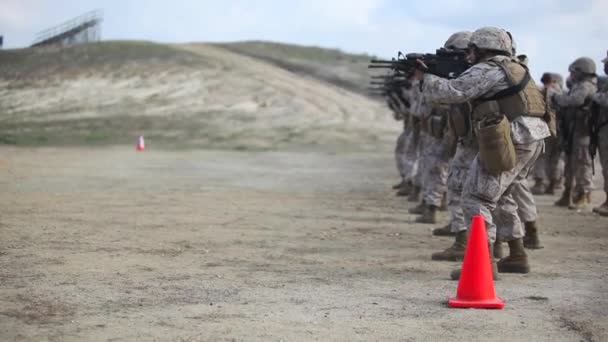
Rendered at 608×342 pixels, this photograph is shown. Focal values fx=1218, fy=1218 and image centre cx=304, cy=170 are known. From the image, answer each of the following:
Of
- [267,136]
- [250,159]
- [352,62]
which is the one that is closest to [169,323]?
[250,159]

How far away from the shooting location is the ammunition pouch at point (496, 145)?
8.82 meters

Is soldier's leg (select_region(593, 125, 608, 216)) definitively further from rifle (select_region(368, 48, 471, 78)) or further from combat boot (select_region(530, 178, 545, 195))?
rifle (select_region(368, 48, 471, 78))

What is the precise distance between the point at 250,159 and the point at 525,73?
62.4 feet

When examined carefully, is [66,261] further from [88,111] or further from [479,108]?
[88,111]

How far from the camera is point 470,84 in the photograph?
895 centimetres

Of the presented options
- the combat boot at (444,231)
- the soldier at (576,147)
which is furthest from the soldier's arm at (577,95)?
the combat boot at (444,231)

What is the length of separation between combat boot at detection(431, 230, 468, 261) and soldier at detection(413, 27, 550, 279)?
0.99 m

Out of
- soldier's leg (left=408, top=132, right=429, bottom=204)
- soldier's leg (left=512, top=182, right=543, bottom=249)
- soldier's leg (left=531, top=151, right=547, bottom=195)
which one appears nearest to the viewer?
soldier's leg (left=512, top=182, right=543, bottom=249)

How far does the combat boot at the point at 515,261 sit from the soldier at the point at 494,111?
0.49 m

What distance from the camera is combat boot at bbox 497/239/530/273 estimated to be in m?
9.59

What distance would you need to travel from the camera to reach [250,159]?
91.8 feet

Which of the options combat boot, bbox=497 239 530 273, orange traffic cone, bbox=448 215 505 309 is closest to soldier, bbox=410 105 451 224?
combat boot, bbox=497 239 530 273

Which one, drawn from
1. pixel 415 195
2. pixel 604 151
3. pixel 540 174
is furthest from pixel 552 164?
pixel 604 151

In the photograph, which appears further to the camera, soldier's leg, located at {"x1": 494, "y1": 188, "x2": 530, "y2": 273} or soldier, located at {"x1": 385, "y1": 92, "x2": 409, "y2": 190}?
soldier, located at {"x1": 385, "y1": 92, "x2": 409, "y2": 190}
